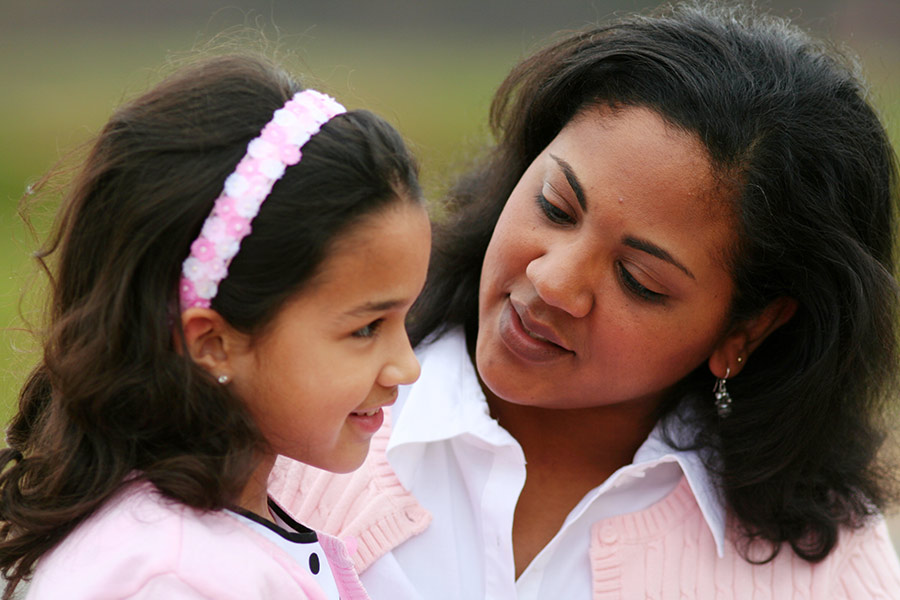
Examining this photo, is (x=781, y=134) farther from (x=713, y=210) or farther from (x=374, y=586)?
(x=374, y=586)

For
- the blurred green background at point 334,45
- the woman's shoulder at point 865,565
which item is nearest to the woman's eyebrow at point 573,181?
the woman's shoulder at point 865,565

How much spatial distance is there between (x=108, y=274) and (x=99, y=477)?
0.28 meters

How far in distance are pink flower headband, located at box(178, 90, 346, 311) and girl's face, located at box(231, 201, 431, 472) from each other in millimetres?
108

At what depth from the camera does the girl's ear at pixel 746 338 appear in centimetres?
225

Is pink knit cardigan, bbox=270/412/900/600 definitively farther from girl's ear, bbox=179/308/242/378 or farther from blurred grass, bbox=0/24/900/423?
blurred grass, bbox=0/24/900/423

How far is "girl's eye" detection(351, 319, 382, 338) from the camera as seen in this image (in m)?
1.54

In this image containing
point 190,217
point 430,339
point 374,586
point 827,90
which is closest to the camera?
point 190,217

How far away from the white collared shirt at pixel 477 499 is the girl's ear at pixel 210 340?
0.70m

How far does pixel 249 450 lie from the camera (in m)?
1.50

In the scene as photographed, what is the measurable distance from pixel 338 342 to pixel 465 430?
2.33 ft

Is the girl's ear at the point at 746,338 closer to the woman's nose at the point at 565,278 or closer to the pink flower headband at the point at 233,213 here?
the woman's nose at the point at 565,278

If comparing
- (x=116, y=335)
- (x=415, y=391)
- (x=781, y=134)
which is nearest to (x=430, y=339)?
(x=415, y=391)

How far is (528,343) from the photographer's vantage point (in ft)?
6.77

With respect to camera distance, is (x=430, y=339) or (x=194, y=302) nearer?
(x=194, y=302)
